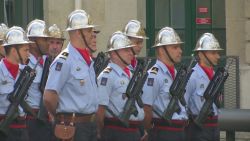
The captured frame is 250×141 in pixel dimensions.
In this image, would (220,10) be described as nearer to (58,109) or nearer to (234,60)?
(234,60)

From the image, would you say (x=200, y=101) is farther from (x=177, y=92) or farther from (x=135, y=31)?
(x=135, y=31)

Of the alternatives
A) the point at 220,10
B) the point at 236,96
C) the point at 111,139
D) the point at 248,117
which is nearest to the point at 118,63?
the point at 111,139

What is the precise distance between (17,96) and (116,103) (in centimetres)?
109

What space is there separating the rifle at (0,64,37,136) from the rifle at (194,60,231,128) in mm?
2172

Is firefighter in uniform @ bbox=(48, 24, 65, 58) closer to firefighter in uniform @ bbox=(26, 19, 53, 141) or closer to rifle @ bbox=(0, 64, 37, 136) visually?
firefighter in uniform @ bbox=(26, 19, 53, 141)

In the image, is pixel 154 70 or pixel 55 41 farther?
pixel 55 41

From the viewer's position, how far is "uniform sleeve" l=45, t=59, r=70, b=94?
1016 cm

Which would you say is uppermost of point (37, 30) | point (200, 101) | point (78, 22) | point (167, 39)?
point (78, 22)

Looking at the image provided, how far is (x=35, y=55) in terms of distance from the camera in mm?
12203

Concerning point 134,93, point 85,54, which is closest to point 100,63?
point 134,93

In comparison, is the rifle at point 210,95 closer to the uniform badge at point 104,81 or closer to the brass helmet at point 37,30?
the uniform badge at point 104,81

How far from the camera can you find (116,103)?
36.4 feet

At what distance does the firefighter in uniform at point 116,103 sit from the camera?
36.1ft

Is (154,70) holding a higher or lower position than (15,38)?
lower
